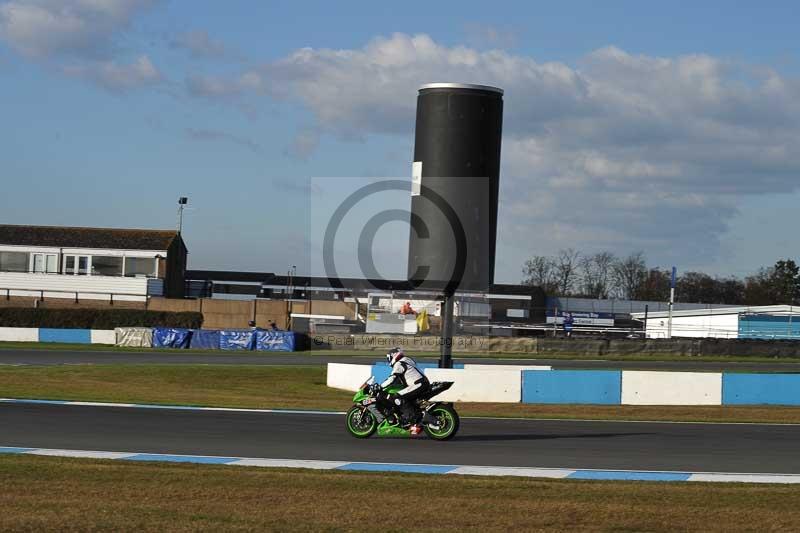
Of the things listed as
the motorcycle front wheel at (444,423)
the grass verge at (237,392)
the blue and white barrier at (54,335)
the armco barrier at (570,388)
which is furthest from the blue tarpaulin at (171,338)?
the motorcycle front wheel at (444,423)

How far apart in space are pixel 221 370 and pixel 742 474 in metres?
25.1

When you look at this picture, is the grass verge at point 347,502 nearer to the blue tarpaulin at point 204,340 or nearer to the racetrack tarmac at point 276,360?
the racetrack tarmac at point 276,360

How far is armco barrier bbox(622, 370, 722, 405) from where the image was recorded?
2714 cm

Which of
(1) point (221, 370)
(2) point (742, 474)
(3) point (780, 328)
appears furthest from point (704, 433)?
(3) point (780, 328)

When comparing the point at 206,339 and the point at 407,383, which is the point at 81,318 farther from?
the point at 407,383

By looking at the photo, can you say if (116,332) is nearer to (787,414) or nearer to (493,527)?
(787,414)

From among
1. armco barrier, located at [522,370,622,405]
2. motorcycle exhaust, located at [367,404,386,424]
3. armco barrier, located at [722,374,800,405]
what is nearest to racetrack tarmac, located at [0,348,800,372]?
armco barrier, located at [722,374,800,405]

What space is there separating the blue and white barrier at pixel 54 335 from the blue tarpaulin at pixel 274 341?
840 centimetres

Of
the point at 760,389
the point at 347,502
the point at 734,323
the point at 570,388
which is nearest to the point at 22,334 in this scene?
the point at 570,388

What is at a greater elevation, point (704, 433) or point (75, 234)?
point (75, 234)

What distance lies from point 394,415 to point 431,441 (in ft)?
2.59

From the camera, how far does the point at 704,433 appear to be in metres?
19.8

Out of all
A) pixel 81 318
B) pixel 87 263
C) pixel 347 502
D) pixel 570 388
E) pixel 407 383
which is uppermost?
pixel 87 263

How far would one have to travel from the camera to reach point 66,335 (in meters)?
55.6
